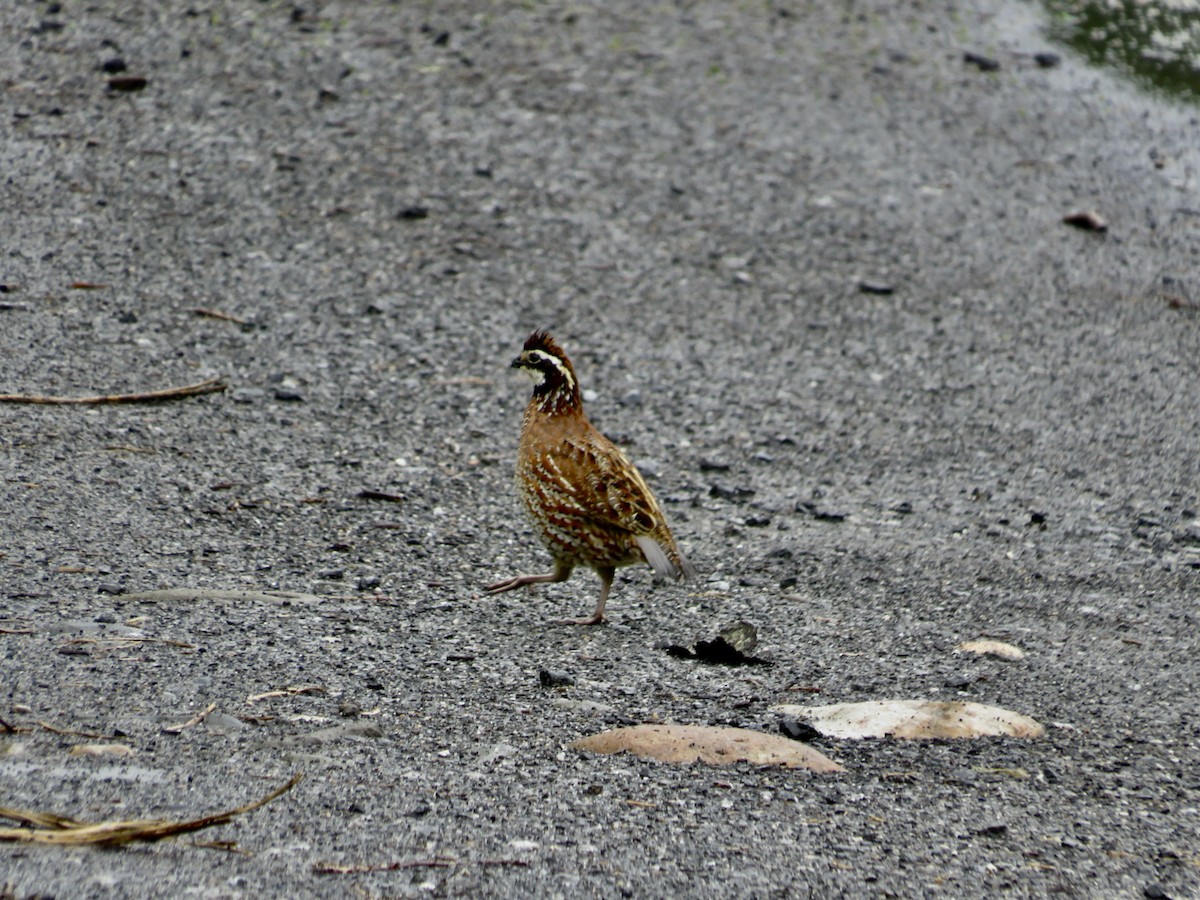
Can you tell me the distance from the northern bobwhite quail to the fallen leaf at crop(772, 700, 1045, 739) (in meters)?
1.09

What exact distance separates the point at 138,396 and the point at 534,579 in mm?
2374

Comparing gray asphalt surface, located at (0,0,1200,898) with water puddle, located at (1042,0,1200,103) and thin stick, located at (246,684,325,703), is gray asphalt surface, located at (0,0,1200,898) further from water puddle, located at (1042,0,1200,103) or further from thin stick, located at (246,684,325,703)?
water puddle, located at (1042,0,1200,103)

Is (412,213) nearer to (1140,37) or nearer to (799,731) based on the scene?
(799,731)

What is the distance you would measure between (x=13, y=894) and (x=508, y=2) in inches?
403

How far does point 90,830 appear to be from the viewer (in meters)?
3.52

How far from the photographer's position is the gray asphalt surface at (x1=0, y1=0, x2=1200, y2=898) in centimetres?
409

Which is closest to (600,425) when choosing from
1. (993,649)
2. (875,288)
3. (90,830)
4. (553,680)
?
(875,288)

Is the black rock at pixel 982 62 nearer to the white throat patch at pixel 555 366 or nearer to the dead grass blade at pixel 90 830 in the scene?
the white throat patch at pixel 555 366

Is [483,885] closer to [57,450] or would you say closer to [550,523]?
[550,523]

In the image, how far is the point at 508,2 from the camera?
12352 mm

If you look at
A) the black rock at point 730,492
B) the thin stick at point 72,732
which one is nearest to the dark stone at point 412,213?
the black rock at point 730,492

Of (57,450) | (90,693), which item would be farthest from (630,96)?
(90,693)

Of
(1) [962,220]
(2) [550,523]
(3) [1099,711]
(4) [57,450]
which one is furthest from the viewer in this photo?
(1) [962,220]

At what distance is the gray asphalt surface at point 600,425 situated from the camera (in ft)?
13.4
